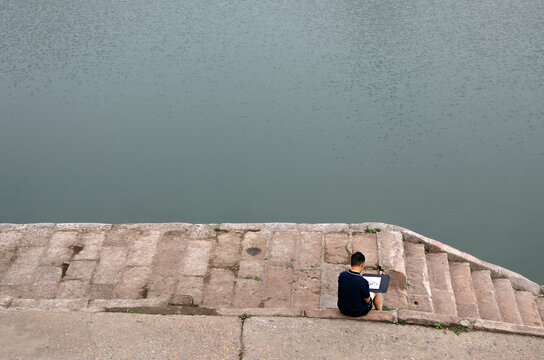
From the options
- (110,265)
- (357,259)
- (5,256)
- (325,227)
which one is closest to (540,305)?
(325,227)

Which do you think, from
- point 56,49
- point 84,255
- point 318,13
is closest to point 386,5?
point 318,13

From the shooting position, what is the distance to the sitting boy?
5025mm

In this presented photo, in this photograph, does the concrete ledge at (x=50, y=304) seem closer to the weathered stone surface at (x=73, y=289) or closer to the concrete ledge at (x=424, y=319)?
the weathered stone surface at (x=73, y=289)

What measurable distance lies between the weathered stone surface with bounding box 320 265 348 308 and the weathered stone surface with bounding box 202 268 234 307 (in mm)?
1007

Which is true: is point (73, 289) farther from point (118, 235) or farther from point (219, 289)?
point (219, 289)

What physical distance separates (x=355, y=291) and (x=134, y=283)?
8.93ft

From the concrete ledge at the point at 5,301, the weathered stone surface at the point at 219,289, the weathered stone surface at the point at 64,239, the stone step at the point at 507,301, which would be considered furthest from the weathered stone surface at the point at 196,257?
the stone step at the point at 507,301

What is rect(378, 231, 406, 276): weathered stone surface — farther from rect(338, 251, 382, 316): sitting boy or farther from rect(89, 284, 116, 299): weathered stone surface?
rect(89, 284, 116, 299): weathered stone surface

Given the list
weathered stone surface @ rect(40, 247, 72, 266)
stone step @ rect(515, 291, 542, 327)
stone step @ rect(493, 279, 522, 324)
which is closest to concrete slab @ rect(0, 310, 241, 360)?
weathered stone surface @ rect(40, 247, 72, 266)

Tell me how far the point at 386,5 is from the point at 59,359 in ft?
39.9

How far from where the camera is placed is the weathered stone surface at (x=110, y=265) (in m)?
6.59

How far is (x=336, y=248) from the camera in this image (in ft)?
22.2

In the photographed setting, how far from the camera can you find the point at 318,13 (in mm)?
14031

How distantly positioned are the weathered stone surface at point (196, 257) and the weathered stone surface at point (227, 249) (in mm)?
110
